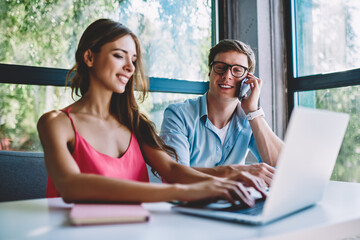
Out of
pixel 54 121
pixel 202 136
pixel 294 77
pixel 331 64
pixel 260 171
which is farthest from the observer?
pixel 294 77

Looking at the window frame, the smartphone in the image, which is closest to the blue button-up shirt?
the smartphone

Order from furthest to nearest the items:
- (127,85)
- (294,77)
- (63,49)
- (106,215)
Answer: (294,77), (63,49), (127,85), (106,215)

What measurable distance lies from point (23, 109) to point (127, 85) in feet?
3.26

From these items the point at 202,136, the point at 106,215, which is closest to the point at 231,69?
the point at 202,136

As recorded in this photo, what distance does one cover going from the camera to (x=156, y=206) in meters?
0.96

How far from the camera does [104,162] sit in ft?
4.23

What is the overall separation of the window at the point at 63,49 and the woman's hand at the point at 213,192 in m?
1.64

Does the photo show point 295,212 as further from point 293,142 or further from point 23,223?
point 23,223

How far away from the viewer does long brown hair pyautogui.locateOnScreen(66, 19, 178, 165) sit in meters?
1.43

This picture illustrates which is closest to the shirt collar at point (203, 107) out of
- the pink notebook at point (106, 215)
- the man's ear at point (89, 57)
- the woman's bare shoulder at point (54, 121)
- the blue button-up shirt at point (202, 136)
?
the blue button-up shirt at point (202, 136)

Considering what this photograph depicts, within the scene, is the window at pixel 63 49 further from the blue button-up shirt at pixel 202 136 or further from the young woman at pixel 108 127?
the young woman at pixel 108 127

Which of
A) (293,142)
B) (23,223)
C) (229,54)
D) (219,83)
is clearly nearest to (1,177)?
(23,223)

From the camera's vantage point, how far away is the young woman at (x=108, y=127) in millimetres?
1188

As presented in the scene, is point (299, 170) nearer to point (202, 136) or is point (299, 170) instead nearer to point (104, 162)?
point (104, 162)
